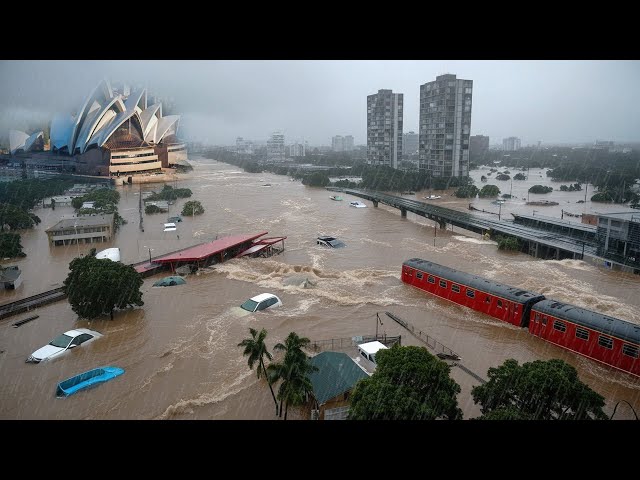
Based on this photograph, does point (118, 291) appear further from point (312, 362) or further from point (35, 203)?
point (35, 203)

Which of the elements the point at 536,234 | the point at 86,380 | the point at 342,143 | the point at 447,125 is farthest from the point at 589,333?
the point at 342,143

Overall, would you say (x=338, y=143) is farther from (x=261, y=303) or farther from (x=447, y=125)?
(x=261, y=303)

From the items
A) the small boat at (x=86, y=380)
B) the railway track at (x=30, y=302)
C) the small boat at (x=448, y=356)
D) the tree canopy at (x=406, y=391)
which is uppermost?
the tree canopy at (x=406, y=391)

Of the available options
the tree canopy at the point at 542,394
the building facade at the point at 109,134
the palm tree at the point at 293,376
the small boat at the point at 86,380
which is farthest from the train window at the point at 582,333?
the building facade at the point at 109,134

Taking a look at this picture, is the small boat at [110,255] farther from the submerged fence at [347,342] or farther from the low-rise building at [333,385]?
the low-rise building at [333,385]

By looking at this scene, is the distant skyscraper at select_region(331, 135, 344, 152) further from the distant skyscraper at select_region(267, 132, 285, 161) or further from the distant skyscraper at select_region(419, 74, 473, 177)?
the distant skyscraper at select_region(419, 74, 473, 177)
